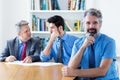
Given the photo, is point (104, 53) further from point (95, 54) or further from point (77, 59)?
point (77, 59)

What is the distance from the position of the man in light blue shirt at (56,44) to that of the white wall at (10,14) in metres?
1.26

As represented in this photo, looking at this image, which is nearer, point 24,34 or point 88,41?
point 88,41

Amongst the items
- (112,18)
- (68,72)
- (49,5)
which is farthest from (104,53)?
(49,5)

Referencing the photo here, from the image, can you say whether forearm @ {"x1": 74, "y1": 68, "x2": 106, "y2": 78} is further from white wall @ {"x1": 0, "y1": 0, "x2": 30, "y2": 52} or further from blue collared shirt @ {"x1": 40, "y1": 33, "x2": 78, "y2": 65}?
white wall @ {"x1": 0, "y1": 0, "x2": 30, "y2": 52}

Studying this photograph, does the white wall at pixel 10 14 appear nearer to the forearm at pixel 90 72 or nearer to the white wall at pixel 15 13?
the white wall at pixel 15 13

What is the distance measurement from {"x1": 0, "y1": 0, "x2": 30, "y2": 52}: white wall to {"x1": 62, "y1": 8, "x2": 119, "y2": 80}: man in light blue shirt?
6.98 ft

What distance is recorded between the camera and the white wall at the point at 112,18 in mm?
4055

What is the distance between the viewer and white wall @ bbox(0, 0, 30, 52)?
436cm

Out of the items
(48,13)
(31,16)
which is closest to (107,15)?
(48,13)

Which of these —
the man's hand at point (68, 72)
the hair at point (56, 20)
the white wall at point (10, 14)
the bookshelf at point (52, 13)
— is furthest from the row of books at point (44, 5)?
the man's hand at point (68, 72)

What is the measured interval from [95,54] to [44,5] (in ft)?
6.67

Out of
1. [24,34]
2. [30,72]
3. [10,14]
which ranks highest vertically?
[10,14]

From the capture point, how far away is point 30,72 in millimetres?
2410

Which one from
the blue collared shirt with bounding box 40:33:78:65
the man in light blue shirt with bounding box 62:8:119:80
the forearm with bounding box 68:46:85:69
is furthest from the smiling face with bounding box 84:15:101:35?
the blue collared shirt with bounding box 40:33:78:65
